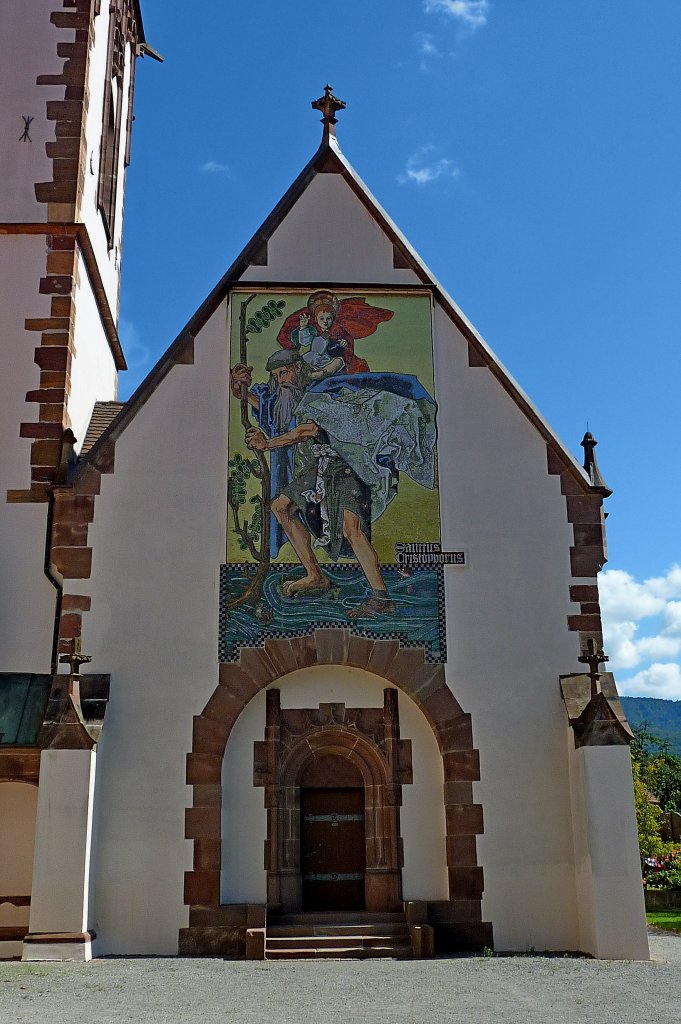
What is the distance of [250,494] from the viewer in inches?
569

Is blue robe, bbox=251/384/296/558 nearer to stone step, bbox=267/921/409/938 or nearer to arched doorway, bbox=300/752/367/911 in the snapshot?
arched doorway, bbox=300/752/367/911

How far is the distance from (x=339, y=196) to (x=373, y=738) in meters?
7.62

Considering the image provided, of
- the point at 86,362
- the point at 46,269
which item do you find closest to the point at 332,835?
the point at 86,362

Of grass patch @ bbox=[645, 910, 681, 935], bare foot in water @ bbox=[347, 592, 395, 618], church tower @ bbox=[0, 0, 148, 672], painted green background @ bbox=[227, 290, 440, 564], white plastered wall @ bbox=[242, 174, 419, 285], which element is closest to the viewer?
bare foot in water @ bbox=[347, 592, 395, 618]

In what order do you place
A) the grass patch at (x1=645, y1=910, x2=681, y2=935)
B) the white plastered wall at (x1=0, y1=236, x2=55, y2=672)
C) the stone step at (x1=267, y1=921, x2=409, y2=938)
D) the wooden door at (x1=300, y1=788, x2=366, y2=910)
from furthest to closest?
the grass patch at (x1=645, y1=910, x2=681, y2=935) → the white plastered wall at (x1=0, y1=236, x2=55, y2=672) → the wooden door at (x1=300, y1=788, x2=366, y2=910) → the stone step at (x1=267, y1=921, x2=409, y2=938)

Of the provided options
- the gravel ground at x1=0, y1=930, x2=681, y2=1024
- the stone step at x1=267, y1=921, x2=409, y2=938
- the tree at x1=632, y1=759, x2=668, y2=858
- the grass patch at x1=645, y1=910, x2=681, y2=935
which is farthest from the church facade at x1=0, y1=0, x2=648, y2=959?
the tree at x1=632, y1=759, x2=668, y2=858

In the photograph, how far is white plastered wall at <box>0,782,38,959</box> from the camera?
1322 centimetres

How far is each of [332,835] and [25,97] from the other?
11668 mm

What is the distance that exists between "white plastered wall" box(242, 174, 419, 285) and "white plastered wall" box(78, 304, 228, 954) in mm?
1253

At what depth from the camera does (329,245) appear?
622 inches

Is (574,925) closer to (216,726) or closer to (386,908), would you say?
(386,908)

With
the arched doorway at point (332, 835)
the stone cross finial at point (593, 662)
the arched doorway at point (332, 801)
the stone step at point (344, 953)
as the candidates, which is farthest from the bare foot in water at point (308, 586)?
the stone step at point (344, 953)

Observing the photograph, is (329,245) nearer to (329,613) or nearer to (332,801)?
(329,613)

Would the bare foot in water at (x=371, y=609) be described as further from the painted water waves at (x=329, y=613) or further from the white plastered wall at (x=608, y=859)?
the white plastered wall at (x=608, y=859)
